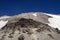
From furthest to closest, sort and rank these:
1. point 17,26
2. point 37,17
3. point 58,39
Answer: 1. point 37,17
2. point 17,26
3. point 58,39

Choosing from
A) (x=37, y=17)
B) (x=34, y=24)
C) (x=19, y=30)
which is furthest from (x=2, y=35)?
(x=37, y=17)

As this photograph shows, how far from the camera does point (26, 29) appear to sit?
1377 cm

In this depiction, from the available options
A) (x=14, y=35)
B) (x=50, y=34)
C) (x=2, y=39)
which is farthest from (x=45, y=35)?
(x=2, y=39)

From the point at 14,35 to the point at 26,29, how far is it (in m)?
1.10

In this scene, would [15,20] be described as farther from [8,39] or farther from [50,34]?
[50,34]

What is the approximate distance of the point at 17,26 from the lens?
14266mm

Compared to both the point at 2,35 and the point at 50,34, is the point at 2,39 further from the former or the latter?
the point at 50,34

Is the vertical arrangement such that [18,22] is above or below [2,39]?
above

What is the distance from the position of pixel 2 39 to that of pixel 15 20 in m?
2.27

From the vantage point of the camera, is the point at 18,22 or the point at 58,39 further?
the point at 18,22

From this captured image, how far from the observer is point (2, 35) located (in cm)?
1388

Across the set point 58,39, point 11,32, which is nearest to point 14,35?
point 11,32

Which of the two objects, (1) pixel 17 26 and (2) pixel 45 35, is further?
(1) pixel 17 26

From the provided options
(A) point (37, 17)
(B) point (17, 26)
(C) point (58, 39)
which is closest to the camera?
(C) point (58, 39)
